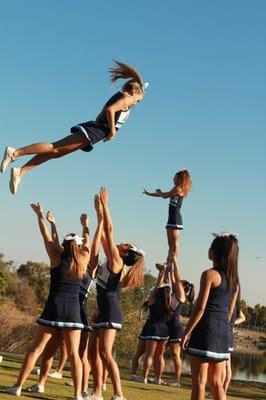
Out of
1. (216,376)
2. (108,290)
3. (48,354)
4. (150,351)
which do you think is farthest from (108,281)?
(150,351)

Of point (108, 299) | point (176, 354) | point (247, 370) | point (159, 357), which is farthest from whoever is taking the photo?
point (247, 370)

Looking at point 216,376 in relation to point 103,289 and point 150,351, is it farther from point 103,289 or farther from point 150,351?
point 150,351

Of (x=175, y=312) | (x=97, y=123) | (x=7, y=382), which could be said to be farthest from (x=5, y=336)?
(x=97, y=123)

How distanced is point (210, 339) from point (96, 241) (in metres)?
2.37

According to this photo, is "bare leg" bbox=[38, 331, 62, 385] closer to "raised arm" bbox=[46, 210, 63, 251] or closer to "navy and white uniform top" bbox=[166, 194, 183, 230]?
"raised arm" bbox=[46, 210, 63, 251]

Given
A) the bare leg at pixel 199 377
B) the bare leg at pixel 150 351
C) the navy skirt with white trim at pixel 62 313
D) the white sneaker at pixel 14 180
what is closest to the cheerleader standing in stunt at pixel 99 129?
the white sneaker at pixel 14 180

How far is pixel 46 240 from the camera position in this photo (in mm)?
8711

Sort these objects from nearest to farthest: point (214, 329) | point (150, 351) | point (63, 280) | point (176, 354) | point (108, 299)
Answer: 1. point (214, 329)
2. point (63, 280)
3. point (108, 299)
4. point (150, 351)
5. point (176, 354)

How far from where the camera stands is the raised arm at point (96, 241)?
30.0ft

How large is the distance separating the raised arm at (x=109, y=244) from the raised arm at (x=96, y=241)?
0.20 feet

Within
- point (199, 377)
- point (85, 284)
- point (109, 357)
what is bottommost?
point (199, 377)

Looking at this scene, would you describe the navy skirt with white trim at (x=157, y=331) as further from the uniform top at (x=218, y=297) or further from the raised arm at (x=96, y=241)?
the uniform top at (x=218, y=297)

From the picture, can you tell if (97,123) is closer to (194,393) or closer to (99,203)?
(99,203)

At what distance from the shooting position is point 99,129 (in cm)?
866
